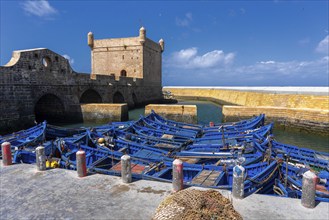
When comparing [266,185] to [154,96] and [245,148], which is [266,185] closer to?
[245,148]

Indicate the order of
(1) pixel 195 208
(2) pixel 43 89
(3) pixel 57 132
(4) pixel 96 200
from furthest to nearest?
1. (2) pixel 43 89
2. (3) pixel 57 132
3. (4) pixel 96 200
4. (1) pixel 195 208

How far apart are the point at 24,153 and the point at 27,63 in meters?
12.9

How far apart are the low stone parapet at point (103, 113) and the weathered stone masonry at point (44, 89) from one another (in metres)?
0.80

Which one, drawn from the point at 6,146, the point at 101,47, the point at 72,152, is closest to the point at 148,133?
the point at 72,152

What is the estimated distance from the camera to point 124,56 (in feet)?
132

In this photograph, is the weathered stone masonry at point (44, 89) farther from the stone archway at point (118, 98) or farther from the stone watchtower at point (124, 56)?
the stone watchtower at point (124, 56)

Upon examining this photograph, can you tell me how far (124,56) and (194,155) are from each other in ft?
108

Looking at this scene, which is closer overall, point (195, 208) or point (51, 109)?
point (195, 208)

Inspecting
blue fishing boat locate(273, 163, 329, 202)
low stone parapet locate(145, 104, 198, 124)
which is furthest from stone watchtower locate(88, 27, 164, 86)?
blue fishing boat locate(273, 163, 329, 202)

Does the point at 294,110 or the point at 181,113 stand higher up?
the point at 294,110

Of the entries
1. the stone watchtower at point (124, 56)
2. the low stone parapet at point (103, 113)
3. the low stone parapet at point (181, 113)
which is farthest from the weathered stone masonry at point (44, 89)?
the low stone parapet at point (181, 113)

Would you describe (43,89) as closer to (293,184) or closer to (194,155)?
(194,155)

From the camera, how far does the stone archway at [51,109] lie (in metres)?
24.4

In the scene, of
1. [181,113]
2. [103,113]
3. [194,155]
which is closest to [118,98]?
[103,113]
